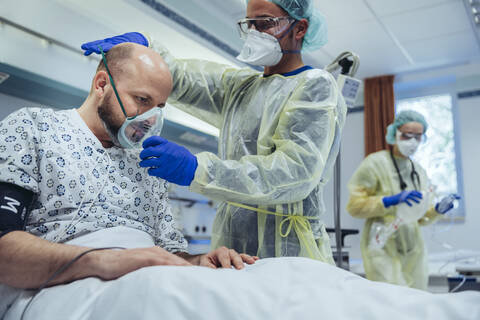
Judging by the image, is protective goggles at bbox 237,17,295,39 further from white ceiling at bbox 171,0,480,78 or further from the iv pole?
white ceiling at bbox 171,0,480,78

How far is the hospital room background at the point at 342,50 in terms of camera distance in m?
2.34

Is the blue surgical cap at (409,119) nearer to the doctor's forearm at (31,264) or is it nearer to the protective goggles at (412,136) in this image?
the protective goggles at (412,136)

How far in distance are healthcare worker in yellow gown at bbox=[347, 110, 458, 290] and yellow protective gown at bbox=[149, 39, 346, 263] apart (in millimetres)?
1518

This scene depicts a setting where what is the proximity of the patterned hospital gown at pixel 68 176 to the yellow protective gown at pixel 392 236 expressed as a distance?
203 centimetres

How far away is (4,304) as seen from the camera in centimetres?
84

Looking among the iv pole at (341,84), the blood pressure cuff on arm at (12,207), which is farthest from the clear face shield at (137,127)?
the iv pole at (341,84)

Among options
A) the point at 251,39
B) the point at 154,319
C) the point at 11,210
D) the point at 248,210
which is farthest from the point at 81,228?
the point at 251,39

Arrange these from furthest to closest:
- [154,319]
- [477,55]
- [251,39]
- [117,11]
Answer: [477,55] → [117,11] → [251,39] → [154,319]

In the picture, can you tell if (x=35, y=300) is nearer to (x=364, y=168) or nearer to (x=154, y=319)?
(x=154, y=319)

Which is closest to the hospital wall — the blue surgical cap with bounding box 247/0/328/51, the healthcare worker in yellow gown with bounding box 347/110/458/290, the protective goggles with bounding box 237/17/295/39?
the healthcare worker in yellow gown with bounding box 347/110/458/290

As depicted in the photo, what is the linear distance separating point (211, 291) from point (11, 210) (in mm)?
502

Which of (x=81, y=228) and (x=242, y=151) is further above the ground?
(x=242, y=151)

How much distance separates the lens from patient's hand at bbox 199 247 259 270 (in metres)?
1.01

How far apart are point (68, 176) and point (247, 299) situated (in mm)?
594
